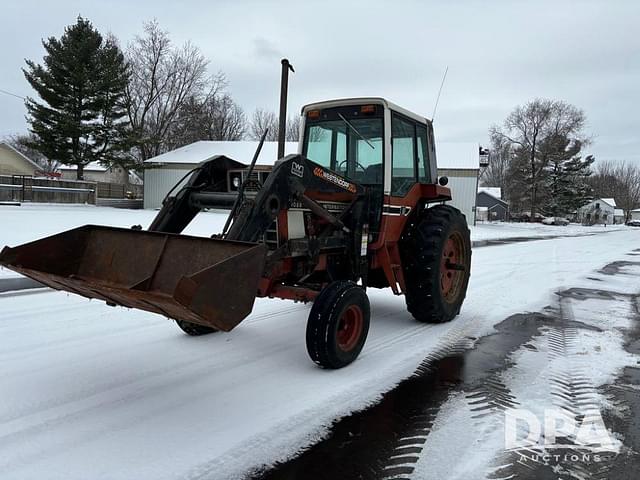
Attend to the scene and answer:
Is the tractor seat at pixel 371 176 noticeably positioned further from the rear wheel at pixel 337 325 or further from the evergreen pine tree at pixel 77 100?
the evergreen pine tree at pixel 77 100

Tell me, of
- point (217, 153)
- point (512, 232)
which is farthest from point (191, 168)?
point (512, 232)

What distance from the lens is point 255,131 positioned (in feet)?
186

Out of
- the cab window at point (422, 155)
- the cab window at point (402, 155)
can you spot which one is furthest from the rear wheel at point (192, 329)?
the cab window at point (422, 155)

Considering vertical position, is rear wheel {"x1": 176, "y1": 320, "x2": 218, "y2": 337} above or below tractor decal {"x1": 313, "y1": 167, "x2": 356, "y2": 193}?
below

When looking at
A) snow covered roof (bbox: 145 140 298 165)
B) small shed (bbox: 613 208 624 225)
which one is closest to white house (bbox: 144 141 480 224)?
snow covered roof (bbox: 145 140 298 165)

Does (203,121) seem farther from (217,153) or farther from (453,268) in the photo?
(453,268)

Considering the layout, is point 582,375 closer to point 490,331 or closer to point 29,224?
point 490,331

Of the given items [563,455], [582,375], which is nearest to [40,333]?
[563,455]

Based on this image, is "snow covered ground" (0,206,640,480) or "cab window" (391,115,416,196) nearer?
"snow covered ground" (0,206,640,480)

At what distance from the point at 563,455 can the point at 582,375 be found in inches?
63.3

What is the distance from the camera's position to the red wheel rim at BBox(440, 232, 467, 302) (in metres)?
6.05

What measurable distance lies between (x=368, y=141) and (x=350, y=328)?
6.81 ft

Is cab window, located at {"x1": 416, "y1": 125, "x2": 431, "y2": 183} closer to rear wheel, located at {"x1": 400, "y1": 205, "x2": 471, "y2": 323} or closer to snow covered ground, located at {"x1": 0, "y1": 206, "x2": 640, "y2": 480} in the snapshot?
rear wheel, located at {"x1": 400, "y1": 205, "x2": 471, "y2": 323}

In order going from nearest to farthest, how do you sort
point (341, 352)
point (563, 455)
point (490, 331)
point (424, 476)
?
point (424, 476), point (563, 455), point (341, 352), point (490, 331)
